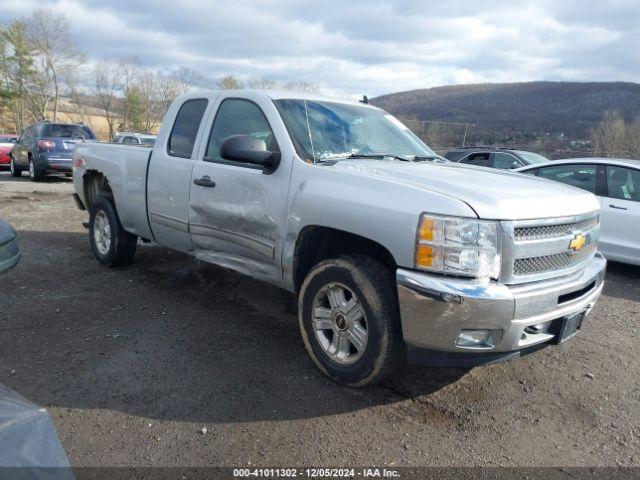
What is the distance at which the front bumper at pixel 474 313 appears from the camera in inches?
104

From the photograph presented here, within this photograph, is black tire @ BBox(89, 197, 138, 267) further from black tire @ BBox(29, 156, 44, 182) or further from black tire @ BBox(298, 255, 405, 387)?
black tire @ BBox(29, 156, 44, 182)

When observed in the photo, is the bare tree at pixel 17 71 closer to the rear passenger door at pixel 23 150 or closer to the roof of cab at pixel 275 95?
the rear passenger door at pixel 23 150

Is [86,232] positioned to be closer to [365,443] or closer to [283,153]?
[283,153]

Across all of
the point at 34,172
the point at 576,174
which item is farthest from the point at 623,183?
the point at 34,172

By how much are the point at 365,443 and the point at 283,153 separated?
2.00 metres

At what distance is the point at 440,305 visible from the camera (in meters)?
2.65

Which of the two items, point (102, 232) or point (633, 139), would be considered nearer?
point (102, 232)

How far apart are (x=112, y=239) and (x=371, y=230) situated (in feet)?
12.3

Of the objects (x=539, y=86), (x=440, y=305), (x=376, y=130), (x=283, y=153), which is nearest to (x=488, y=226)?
(x=440, y=305)

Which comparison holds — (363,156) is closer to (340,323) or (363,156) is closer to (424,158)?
(424,158)

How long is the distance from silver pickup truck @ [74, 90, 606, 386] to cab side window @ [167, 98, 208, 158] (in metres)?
0.02

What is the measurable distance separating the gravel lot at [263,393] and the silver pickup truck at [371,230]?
15.4 inches

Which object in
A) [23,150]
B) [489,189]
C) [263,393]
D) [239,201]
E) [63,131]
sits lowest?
[263,393]

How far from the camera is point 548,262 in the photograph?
2.96 meters
